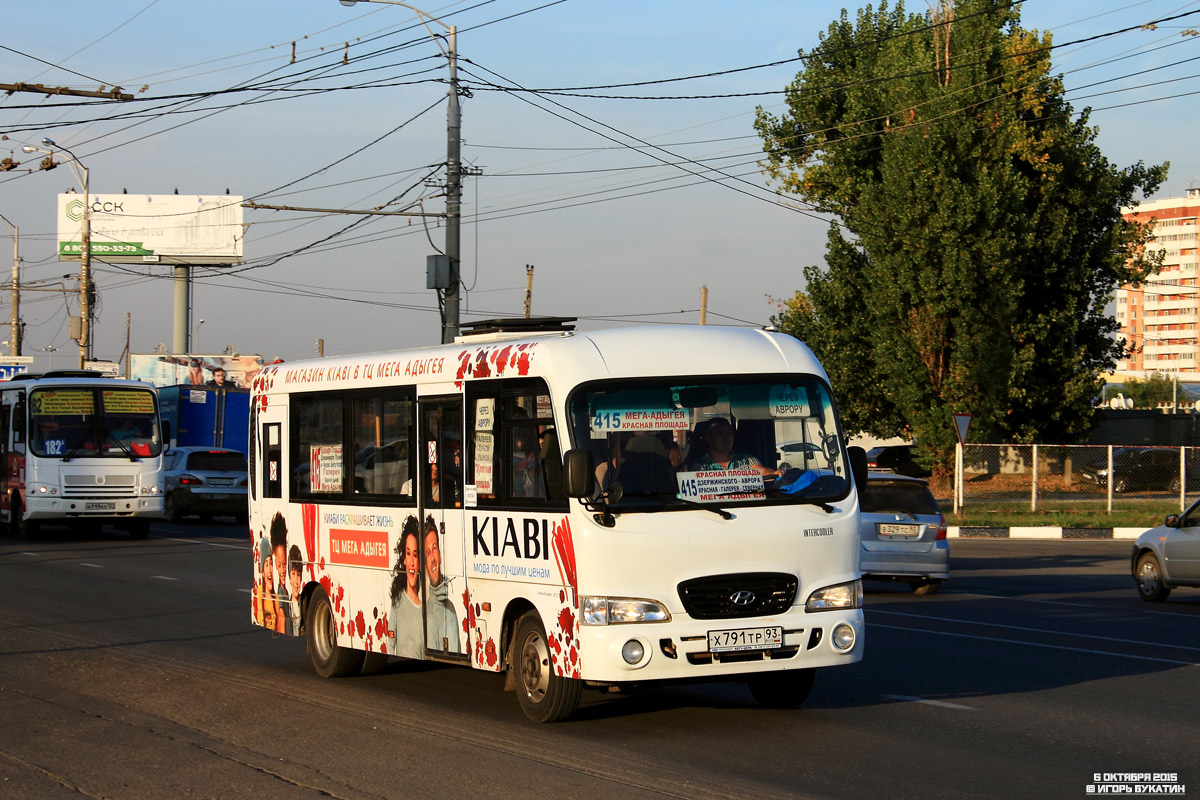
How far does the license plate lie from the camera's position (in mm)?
8219

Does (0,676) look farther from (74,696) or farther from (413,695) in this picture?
(413,695)

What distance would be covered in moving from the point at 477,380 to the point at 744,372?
185cm

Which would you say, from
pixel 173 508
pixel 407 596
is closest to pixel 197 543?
pixel 173 508

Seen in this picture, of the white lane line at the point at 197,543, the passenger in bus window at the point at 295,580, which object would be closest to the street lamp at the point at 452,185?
the white lane line at the point at 197,543

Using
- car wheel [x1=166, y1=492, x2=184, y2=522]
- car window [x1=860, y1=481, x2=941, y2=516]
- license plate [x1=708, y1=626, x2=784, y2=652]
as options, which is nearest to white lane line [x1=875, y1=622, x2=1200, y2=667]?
car window [x1=860, y1=481, x2=941, y2=516]

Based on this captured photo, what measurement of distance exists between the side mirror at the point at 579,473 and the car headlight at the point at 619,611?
629mm

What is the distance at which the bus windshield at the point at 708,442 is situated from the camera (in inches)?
332

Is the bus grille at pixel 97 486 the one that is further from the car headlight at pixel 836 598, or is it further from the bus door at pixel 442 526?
the car headlight at pixel 836 598

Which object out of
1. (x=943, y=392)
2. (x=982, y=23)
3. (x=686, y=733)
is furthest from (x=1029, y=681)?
(x=982, y=23)

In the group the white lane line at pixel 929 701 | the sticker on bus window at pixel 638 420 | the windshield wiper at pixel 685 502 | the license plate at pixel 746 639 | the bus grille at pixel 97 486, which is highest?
the sticker on bus window at pixel 638 420

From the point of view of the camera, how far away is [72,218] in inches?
3317

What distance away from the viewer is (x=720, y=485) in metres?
8.50

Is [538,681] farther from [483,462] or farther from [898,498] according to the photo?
[898,498]

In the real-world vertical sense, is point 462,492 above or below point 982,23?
below
